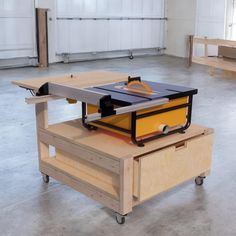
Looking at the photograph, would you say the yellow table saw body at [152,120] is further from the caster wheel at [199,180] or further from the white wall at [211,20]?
the white wall at [211,20]

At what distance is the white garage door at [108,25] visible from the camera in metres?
8.38

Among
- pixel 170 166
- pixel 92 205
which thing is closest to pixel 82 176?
pixel 92 205

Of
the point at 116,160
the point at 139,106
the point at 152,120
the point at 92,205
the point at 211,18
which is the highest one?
the point at 211,18

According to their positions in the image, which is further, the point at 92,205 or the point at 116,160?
the point at 92,205

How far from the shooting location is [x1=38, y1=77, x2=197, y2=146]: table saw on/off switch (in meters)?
1.99

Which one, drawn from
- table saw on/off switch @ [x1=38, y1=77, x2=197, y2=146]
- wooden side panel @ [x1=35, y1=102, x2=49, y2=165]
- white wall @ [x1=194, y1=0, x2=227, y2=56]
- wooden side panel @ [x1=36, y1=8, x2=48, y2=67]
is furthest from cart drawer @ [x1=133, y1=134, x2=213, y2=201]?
white wall @ [x1=194, y1=0, x2=227, y2=56]

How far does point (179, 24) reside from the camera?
9.74 metres

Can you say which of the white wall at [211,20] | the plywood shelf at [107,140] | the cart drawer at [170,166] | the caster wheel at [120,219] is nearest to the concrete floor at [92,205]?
the caster wheel at [120,219]

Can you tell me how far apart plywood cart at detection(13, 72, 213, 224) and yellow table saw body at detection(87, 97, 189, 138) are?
0.07 meters

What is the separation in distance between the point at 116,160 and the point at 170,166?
0.39m

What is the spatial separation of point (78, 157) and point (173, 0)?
824 centimetres

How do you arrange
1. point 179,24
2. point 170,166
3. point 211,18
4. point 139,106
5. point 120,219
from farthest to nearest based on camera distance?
point 179,24 → point 211,18 → point 170,166 → point 120,219 → point 139,106

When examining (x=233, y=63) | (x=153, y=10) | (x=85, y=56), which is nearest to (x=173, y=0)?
(x=153, y=10)

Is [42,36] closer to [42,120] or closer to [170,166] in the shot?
[42,120]
